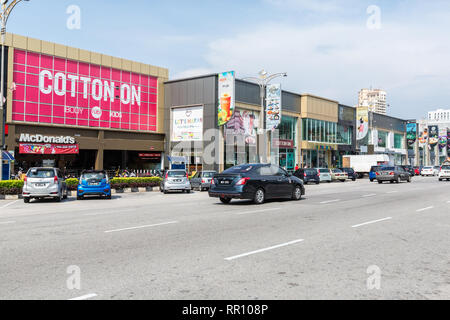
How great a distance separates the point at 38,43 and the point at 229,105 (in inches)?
710

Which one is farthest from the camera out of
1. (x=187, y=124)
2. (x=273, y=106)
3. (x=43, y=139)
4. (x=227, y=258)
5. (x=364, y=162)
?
(x=364, y=162)

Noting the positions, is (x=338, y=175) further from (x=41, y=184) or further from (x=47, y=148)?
(x=41, y=184)

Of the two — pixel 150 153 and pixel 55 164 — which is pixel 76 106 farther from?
pixel 150 153

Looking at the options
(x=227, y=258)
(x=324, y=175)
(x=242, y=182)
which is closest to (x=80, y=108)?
(x=324, y=175)

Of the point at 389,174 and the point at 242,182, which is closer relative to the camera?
the point at 242,182

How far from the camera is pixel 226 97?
41.8 metres

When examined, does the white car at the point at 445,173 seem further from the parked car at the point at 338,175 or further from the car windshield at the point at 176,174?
the car windshield at the point at 176,174

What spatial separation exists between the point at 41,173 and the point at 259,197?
10.4 metres

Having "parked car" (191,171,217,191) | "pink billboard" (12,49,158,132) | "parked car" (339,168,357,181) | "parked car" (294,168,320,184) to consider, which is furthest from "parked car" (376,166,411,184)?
"pink billboard" (12,49,158,132)

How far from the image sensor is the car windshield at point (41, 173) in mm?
19406

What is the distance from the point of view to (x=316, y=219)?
39.0 ft

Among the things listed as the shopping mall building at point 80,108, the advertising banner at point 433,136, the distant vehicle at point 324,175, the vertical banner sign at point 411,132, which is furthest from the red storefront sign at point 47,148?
the advertising banner at point 433,136

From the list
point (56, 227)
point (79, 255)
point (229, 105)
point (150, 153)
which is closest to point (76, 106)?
point (150, 153)

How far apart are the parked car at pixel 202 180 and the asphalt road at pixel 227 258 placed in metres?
16.6
